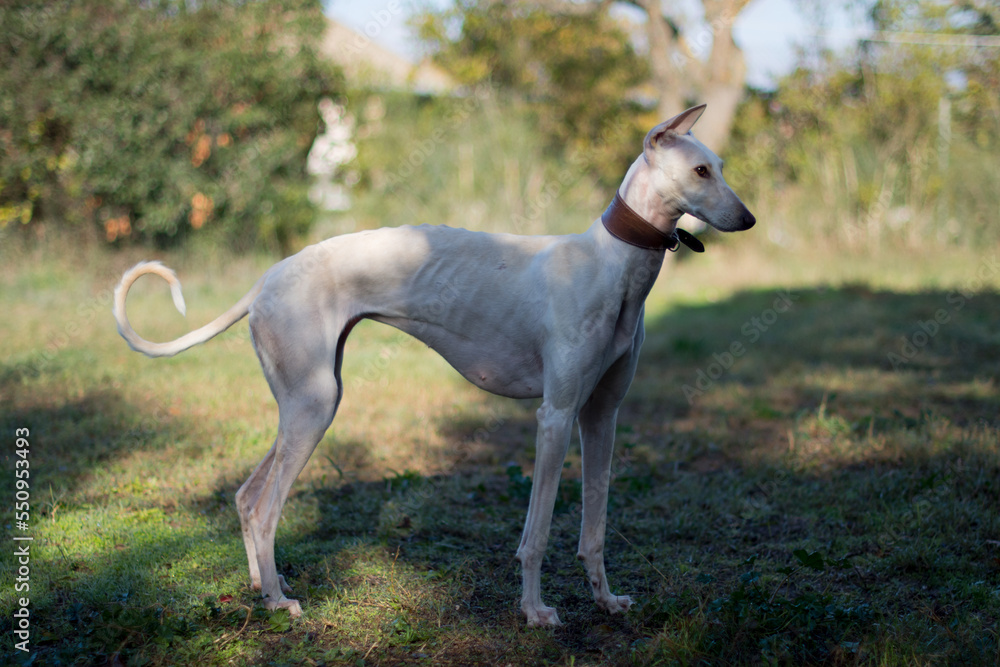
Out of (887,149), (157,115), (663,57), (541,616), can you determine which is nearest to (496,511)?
(541,616)

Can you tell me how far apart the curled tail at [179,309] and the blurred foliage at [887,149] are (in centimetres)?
1361

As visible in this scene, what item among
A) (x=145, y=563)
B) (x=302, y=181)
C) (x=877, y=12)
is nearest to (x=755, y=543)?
(x=145, y=563)

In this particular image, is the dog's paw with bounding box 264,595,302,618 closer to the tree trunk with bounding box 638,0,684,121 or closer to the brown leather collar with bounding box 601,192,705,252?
the brown leather collar with bounding box 601,192,705,252

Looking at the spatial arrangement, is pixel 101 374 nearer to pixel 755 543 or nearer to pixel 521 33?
pixel 755 543

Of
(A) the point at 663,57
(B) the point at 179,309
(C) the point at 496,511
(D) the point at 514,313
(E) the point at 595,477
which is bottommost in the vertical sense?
(C) the point at 496,511

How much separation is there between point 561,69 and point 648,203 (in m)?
17.7

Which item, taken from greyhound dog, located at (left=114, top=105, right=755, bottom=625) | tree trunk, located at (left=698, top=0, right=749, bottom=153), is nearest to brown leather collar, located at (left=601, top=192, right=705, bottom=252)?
greyhound dog, located at (left=114, top=105, right=755, bottom=625)

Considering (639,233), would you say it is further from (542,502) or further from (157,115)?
(157,115)

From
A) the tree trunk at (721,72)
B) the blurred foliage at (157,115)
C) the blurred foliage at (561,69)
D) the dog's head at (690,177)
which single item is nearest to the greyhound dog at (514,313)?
the dog's head at (690,177)

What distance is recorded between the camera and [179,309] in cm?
298

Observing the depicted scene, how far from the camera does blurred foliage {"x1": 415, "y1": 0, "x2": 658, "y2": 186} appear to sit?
1878 cm

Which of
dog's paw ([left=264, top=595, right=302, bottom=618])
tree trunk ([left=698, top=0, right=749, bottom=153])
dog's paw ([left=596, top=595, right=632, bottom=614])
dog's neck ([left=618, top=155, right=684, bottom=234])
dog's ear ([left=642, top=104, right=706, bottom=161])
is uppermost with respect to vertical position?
tree trunk ([left=698, top=0, right=749, bottom=153])

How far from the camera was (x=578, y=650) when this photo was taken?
9.13 ft

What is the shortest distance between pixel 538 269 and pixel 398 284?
22.3 inches
